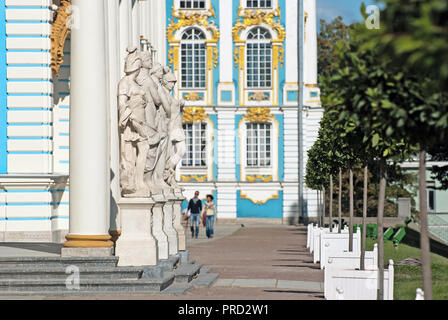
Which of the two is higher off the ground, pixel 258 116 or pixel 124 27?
Answer: pixel 124 27

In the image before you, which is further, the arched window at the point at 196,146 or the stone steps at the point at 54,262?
the arched window at the point at 196,146

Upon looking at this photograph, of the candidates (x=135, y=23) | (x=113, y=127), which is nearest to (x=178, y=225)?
(x=113, y=127)

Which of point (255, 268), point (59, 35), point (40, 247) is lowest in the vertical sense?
point (255, 268)

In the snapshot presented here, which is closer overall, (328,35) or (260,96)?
(260,96)

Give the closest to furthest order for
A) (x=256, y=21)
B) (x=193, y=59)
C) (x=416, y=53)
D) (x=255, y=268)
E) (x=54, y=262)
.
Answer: (x=416, y=53) < (x=54, y=262) < (x=255, y=268) < (x=256, y=21) < (x=193, y=59)

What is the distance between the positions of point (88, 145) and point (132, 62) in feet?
6.61

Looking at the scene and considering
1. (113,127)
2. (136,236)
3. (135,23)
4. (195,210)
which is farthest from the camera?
(195,210)

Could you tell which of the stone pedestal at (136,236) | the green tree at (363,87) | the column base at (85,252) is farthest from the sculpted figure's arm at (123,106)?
the green tree at (363,87)

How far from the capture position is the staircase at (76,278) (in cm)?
1391

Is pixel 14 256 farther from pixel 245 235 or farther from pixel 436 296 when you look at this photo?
pixel 245 235

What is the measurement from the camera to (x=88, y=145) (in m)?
15.1

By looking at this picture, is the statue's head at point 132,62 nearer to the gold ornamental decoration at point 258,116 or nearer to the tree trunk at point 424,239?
the tree trunk at point 424,239

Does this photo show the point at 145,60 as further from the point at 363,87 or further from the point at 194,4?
the point at 194,4
